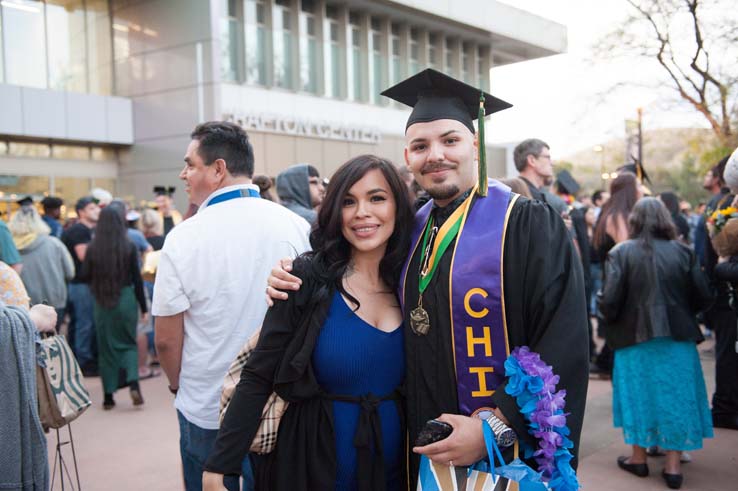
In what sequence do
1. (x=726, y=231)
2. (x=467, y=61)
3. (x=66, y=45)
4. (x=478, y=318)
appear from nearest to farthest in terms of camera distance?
(x=478, y=318) < (x=726, y=231) < (x=66, y=45) < (x=467, y=61)

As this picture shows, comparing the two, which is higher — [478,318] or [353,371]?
[478,318]

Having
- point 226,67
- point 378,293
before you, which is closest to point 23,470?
point 378,293

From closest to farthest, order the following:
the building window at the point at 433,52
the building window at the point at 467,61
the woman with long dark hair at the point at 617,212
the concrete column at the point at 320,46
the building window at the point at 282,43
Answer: the woman with long dark hair at the point at 617,212, the building window at the point at 282,43, the concrete column at the point at 320,46, the building window at the point at 433,52, the building window at the point at 467,61

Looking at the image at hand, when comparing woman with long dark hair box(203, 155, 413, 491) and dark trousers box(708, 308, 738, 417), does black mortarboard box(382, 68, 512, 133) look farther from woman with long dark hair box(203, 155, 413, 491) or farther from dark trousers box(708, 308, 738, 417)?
dark trousers box(708, 308, 738, 417)

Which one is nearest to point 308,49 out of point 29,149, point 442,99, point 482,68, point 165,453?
point 29,149

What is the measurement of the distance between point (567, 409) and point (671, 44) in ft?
52.8

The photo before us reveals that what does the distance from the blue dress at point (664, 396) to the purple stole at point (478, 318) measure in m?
2.85

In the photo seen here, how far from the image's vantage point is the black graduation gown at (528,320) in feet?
6.53

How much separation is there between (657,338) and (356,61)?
18.3 metres

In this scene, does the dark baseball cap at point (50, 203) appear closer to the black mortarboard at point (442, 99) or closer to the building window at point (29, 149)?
the black mortarboard at point (442, 99)

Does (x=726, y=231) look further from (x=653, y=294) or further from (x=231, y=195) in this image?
(x=231, y=195)

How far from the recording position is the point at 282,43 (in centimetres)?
1891

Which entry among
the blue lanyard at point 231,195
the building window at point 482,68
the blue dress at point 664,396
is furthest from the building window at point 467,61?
the blue lanyard at point 231,195

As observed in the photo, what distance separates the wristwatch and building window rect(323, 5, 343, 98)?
1898cm
